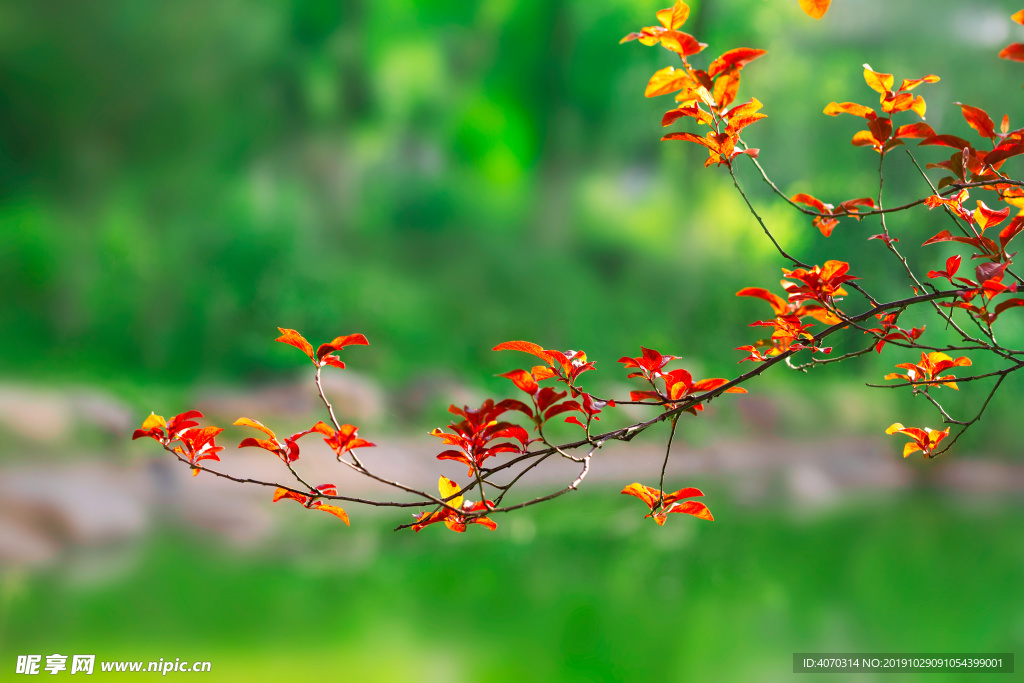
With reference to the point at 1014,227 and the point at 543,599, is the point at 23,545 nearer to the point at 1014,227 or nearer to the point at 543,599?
the point at 543,599

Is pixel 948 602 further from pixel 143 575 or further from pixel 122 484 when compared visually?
pixel 122 484

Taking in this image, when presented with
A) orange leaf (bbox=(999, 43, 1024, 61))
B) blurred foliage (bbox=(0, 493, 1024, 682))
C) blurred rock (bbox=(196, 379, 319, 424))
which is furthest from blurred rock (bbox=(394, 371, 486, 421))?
orange leaf (bbox=(999, 43, 1024, 61))

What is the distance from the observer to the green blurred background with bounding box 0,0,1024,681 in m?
1.98

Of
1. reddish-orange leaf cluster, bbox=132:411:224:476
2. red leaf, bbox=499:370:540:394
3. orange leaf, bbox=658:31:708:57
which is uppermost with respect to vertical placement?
orange leaf, bbox=658:31:708:57

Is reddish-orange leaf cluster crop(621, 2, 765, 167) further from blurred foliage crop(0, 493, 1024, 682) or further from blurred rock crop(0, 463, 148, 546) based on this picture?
blurred rock crop(0, 463, 148, 546)

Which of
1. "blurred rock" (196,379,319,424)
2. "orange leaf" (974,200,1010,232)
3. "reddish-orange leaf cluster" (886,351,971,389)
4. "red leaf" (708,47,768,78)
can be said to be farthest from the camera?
"blurred rock" (196,379,319,424)

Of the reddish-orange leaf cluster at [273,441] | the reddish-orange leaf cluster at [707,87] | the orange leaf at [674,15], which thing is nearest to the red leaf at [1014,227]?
the reddish-orange leaf cluster at [707,87]

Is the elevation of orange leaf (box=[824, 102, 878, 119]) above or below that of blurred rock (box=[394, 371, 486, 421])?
below

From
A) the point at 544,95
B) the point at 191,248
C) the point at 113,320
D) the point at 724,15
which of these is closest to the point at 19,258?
the point at 113,320

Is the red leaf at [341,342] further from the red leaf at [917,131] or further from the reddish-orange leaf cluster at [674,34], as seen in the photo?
the red leaf at [917,131]

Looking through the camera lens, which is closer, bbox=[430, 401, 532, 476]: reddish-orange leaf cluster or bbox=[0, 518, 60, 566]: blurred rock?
bbox=[430, 401, 532, 476]: reddish-orange leaf cluster

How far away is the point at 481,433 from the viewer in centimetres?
66

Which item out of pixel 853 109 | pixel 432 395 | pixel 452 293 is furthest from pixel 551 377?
pixel 452 293

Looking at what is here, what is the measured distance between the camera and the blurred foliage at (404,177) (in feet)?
7.63
